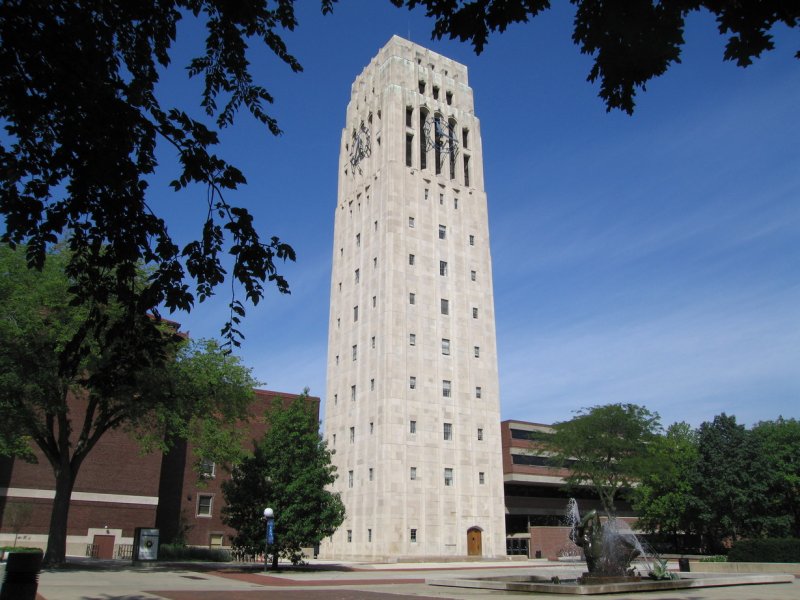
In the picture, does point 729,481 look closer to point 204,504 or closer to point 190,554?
point 190,554

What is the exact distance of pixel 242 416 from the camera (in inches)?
1484

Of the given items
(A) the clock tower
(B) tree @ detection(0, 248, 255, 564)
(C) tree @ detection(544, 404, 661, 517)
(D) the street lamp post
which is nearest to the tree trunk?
(B) tree @ detection(0, 248, 255, 564)

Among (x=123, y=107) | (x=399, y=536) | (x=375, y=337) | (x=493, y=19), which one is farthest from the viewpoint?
(x=375, y=337)

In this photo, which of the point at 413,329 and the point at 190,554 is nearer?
the point at 190,554

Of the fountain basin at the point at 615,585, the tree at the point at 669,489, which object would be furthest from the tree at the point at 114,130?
the tree at the point at 669,489

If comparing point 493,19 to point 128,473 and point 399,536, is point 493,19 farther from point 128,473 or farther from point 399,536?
point 128,473

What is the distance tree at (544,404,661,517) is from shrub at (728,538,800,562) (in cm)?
2841

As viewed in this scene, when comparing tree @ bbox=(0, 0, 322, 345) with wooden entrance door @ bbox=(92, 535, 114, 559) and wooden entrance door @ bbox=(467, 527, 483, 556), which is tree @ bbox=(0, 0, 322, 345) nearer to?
wooden entrance door @ bbox=(467, 527, 483, 556)

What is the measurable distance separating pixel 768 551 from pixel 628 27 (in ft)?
122

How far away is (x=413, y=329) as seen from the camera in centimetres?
5525

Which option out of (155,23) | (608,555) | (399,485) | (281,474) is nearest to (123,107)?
(155,23)

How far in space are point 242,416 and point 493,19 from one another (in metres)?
33.9

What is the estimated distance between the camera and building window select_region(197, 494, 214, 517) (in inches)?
2445

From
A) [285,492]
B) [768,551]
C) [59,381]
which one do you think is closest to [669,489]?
[768,551]
